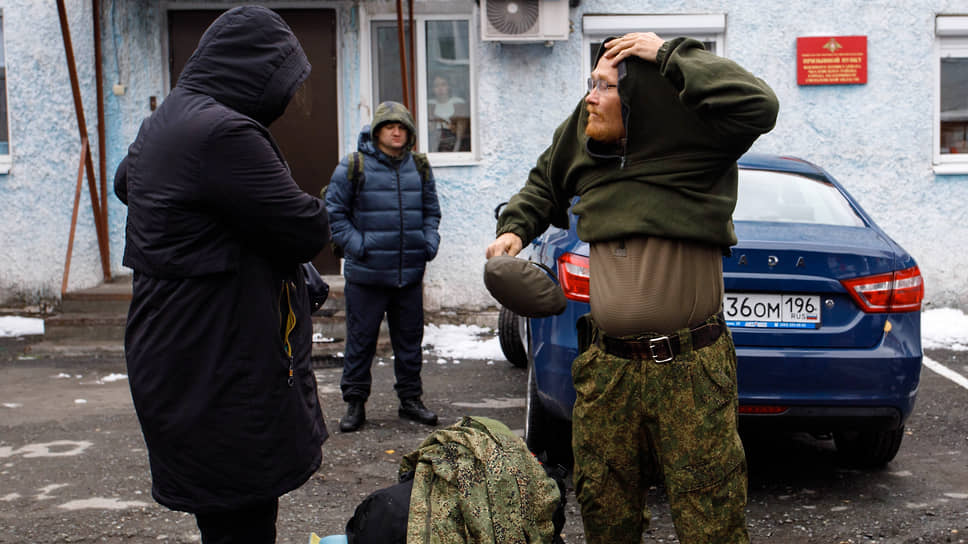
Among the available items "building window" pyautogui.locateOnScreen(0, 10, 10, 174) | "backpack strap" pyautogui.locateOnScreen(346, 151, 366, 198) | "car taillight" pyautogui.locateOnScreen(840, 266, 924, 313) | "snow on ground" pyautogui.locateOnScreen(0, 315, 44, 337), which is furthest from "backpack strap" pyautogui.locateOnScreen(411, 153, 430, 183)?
"building window" pyautogui.locateOnScreen(0, 10, 10, 174)

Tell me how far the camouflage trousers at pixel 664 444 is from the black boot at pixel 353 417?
2895 millimetres

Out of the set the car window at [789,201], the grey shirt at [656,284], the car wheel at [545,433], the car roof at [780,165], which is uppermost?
the car roof at [780,165]

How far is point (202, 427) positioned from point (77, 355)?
6204mm

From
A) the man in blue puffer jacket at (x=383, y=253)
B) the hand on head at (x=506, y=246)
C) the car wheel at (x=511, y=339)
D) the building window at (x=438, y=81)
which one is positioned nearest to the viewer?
the hand on head at (x=506, y=246)

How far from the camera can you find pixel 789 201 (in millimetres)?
4672

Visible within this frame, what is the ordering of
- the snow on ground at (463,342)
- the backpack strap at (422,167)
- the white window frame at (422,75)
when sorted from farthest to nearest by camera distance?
the white window frame at (422,75), the snow on ground at (463,342), the backpack strap at (422,167)

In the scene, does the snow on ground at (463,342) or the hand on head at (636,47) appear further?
the snow on ground at (463,342)

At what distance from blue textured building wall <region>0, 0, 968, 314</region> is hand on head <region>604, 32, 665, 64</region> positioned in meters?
6.40

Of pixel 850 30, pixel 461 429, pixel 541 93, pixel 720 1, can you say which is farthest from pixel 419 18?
pixel 461 429

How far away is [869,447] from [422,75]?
19.2 ft

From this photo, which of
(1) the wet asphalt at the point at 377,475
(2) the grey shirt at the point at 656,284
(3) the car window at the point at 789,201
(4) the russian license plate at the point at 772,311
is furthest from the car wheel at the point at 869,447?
(2) the grey shirt at the point at 656,284

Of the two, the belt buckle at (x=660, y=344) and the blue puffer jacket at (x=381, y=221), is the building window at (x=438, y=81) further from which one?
the belt buckle at (x=660, y=344)

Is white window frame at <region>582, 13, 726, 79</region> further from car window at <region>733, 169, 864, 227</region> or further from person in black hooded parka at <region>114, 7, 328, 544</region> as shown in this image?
person in black hooded parka at <region>114, 7, 328, 544</region>

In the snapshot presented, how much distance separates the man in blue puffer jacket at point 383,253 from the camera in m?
5.54
